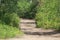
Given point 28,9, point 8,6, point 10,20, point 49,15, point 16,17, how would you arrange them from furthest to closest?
point 28,9 < point 49,15 < point 16,17 < point 10,20 < point 8,6

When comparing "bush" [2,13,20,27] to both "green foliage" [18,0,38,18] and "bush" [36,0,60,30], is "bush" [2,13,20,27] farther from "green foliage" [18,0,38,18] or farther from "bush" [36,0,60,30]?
"green foliage" [18,0,38,18]

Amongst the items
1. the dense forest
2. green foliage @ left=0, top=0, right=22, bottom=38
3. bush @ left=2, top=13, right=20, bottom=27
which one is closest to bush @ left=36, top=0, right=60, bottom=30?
the dense forest

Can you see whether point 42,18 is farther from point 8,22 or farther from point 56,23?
point 8,22

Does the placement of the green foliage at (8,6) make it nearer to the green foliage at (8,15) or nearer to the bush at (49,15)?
the green foliage at (8,15)

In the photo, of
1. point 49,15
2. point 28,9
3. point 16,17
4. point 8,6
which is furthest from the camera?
point 28,9

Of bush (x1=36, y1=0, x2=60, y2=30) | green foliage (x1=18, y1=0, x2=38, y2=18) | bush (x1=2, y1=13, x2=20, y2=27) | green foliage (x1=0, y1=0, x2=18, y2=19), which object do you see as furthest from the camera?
green foliage (x1=18, y1=0, x2=38, y2=18)

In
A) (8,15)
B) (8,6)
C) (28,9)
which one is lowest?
(28,9)

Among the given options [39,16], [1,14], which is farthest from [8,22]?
[39,16]

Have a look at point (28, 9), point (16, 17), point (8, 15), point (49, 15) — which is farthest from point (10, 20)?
point (28, 9)

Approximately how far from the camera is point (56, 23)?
62.3 feet

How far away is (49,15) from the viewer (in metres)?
20.3

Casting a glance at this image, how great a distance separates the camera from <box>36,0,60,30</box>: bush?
61.2 ft

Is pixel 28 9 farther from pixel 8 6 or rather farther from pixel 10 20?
pixel 8 6

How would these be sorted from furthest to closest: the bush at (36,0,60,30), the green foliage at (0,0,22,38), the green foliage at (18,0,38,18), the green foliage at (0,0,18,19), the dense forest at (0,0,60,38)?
the green foliage at (18,0,38,18) < the bush at (36,0,60,30) < the green foliage at (0,0,18,19) < the green foliage at (0,0,22,38) < the dense forest at (0,0,60,38)
